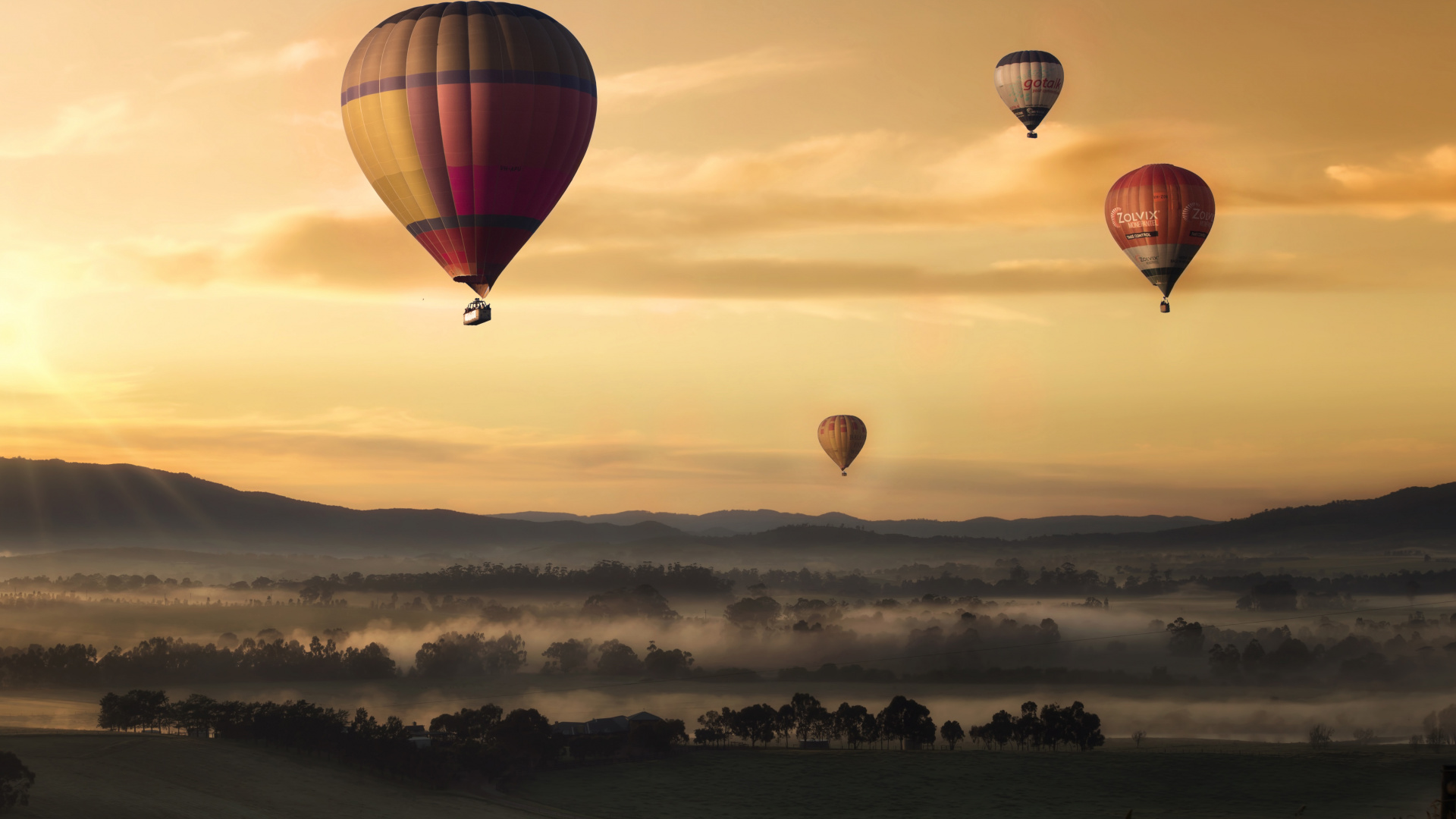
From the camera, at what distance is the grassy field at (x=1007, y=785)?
12256cm

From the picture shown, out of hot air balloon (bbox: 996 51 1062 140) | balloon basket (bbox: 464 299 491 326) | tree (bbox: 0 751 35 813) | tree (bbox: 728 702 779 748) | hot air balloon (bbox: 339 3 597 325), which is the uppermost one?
hot air balloon (bbox: 996 51 1062 140)

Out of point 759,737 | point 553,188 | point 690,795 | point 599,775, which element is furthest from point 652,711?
point 553,188

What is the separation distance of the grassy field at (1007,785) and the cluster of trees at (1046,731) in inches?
367

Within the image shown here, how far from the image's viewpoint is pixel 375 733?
150 meters

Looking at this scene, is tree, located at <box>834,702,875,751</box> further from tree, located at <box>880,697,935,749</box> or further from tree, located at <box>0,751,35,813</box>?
tree, located at <box>0,751,35,813</box>

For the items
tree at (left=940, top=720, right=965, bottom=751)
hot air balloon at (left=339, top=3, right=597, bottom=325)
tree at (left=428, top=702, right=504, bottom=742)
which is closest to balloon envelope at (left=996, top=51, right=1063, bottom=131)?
hot air balloon at (left=339, top=3, right=597, bottom=325)

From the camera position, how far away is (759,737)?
164 metres

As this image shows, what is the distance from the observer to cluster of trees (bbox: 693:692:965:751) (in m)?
163

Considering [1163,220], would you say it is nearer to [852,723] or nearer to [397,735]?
[852,723]

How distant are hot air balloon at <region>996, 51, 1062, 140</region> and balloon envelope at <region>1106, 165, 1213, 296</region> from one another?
12570 mm

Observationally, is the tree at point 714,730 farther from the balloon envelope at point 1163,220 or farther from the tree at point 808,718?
the balloon envelope at point 1163,220

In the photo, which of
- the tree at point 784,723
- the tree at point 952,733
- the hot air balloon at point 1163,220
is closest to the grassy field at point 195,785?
the tree at point 784,723

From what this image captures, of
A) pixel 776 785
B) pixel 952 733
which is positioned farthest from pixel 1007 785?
pixel 952 733

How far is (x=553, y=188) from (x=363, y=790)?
8171cm
